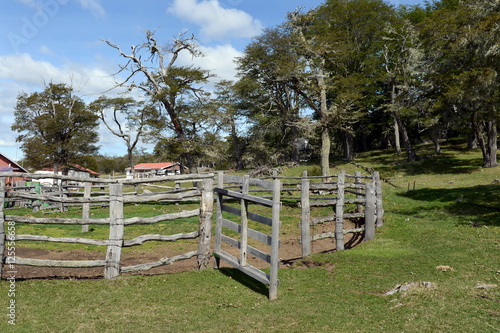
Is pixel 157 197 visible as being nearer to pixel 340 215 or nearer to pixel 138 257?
pixel 138 257

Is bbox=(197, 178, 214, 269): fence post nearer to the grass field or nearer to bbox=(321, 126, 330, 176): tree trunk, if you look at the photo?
the grass field

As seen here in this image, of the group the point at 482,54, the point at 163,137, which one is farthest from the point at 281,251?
the point at 163,137

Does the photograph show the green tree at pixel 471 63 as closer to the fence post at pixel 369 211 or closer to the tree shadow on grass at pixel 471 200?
the tree shadow on grass at pixel 471 200

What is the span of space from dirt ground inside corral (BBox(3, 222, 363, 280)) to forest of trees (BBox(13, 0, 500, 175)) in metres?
12.9

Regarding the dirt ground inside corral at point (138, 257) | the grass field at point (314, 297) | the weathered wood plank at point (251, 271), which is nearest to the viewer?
the grass field at point (314, 297)

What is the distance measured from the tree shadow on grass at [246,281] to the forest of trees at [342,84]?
53.2 ft

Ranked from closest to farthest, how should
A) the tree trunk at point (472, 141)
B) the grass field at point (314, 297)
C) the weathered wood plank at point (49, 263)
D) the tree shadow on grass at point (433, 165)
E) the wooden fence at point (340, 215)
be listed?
the grass field at point (314, 297) < the weathered wood plank at point (49, 263) < the wooden fence at point (340, 215) < the tree shadow on grass at point (433, 165) < the tree trunk at point (472, 141)

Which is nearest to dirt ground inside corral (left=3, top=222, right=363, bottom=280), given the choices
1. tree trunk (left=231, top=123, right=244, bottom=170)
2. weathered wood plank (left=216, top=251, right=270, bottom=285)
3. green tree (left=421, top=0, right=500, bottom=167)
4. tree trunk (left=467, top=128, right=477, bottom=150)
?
weathered wood plank (left=216, top=251, right=270, bottom=285)

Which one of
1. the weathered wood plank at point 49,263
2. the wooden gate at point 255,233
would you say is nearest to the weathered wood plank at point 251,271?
the wooden gate at point 255,233

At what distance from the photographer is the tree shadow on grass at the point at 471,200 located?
14.0m

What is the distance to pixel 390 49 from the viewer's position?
143 ft

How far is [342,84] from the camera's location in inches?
1555

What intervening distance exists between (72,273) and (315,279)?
5416mm

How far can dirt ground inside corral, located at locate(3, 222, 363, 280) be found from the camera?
27.1 feet
